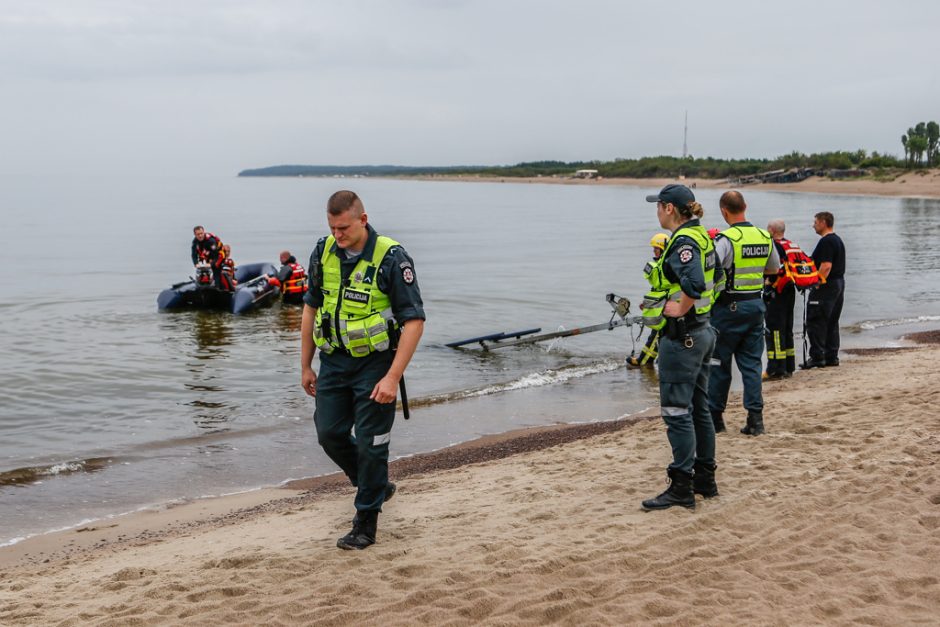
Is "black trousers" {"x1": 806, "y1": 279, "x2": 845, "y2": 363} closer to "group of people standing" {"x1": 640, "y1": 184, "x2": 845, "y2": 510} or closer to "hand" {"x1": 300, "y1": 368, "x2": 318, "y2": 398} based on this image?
"group of people standing" {"x1": 640, "y1": 184, "x2": 845, "y2": 510}

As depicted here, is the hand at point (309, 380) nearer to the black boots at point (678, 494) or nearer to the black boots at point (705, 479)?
the black boots at point (678, 494)

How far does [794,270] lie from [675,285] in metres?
5.27

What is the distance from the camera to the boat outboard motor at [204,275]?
2008cm


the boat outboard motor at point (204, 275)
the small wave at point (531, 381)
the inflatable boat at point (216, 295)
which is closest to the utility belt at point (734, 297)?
the small wave at point (531, 381)

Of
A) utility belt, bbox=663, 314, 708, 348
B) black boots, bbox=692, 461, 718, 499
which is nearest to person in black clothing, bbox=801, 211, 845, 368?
black boots, bbox=692, 461, 718, 499

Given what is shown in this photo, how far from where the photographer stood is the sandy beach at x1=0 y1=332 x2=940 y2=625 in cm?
417

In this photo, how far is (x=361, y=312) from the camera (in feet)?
15.6

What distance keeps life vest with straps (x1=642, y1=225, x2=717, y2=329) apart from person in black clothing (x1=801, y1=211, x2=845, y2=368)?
5.42 meters

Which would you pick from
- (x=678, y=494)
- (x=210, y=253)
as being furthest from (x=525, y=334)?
(x=678, y=494)

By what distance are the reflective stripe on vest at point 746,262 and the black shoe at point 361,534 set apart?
346 centimetres

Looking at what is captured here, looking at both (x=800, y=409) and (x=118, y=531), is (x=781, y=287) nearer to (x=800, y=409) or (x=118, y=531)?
(x=800, y=409)

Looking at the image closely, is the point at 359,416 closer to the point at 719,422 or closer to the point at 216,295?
the point at 719,422

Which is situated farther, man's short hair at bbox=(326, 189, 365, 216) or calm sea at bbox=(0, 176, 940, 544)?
calm sea at bbox=(0, 176, 940, 544)

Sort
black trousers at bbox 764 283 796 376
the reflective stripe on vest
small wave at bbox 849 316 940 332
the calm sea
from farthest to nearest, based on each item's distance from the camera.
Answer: small wave at bbox 849 316 940 332, black trousers at bbox 764 283 796 376, the calm sea, the reflective stripe on vest
